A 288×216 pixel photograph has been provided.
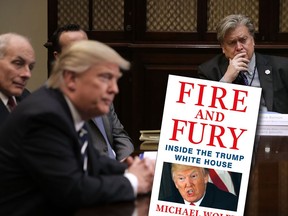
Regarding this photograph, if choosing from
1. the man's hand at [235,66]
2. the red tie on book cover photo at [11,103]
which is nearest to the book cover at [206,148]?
the red tie on book cover photo at [11,103]

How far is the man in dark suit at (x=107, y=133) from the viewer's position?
3.51m

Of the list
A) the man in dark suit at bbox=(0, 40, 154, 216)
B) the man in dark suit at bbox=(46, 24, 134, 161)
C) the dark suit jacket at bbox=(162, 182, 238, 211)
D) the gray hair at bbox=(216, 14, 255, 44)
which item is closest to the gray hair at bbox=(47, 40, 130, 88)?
the man in dark suit at bbox=(0, 40, 154, 216)

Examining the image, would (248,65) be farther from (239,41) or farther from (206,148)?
(206,148)

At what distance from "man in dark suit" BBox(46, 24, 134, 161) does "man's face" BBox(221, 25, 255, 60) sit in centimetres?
91

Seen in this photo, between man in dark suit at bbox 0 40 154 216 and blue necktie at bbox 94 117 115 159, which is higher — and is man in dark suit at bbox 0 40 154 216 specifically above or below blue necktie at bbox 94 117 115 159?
above

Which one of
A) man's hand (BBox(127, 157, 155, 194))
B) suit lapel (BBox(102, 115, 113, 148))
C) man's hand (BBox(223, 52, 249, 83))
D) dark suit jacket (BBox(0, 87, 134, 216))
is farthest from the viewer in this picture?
man's hand (BBox(223, 52, 249, 83))

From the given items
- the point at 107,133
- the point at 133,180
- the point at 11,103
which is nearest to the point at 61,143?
the point at 133,180

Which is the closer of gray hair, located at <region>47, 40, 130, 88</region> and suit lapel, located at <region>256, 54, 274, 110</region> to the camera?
gray hair, located at <region>47, 40, 130, 88</region>

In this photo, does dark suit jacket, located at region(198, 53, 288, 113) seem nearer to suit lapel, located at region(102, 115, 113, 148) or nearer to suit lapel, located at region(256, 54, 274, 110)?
suit lapel, located at region(256, 54, 274, 110)

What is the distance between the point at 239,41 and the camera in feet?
14.0

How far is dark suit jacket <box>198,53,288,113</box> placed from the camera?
13.7ft

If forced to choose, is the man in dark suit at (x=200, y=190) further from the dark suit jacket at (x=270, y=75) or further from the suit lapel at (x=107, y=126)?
the dark suit jacket at (x=270, y=75)

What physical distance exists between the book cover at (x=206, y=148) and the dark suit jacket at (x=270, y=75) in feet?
6.88

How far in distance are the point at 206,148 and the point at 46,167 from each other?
1.54 ft
